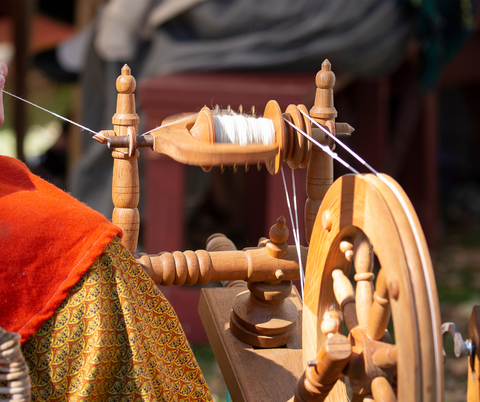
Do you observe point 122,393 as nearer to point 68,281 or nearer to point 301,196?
point 68,281

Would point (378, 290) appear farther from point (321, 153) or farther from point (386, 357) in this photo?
point (321, 153)

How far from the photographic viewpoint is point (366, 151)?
357 cm

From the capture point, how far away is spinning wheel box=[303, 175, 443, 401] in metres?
0.61

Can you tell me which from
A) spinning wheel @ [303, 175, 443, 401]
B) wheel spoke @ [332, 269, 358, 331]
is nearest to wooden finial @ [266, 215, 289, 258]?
spinning wheel @ [303, 175, 443, 401]

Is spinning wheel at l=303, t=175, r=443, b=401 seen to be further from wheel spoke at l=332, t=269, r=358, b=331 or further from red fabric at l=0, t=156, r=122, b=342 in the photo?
red fabric at l=0, t=156, r=122, b=342

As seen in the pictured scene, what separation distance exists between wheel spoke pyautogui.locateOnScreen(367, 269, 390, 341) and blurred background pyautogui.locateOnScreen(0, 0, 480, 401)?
1.30 meters

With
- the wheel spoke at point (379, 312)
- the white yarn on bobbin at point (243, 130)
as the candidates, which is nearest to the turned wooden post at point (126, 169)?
the white yarn on bobbin at point (243, 130)

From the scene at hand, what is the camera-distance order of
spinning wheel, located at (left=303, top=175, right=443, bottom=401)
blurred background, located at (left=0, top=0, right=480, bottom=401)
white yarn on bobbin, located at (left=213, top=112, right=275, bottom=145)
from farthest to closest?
blurred background, located at (left=0, top=0, right=480, bottom=401), white yarn on bobbin, located at (left=213, top=112, right=275, bottom=145), spinning wheel, located at (left=303, top=175, right=443, bottom=401)

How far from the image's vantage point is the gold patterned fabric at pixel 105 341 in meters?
0.77

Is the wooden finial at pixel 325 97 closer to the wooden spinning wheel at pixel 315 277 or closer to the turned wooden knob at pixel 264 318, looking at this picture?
the wooden spinning wheel at pixel 315 277

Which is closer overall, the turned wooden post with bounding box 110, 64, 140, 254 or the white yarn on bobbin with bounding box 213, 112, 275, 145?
the white yarn on bobbin with bounding box 213, 112, 275, 145

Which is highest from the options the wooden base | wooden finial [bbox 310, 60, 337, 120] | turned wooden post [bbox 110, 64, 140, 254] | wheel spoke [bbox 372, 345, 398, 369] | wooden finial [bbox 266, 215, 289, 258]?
wooden finial [bbox 310, 60, 337, 120]

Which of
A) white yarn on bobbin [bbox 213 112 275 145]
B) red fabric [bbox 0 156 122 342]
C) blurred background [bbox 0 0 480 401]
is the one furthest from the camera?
blurred background [bbox 0 0 480 401]

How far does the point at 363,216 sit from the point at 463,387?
2106 millimetres
